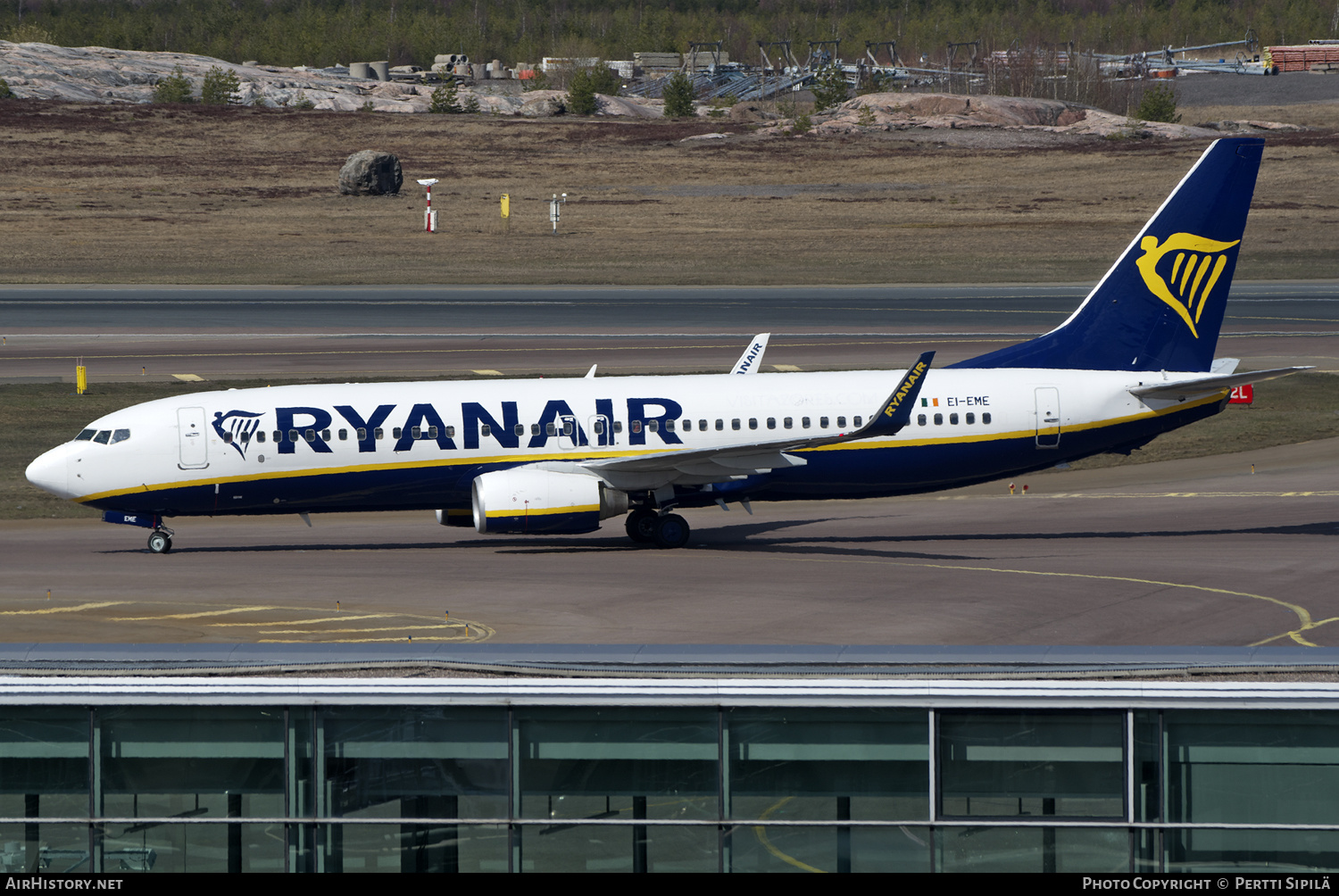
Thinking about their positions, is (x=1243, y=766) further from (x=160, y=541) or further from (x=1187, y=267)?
(x=1187, y=267)

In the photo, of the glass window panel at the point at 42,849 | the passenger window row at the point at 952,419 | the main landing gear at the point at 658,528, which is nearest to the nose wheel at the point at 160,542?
the main landing gear at the point at 658,528

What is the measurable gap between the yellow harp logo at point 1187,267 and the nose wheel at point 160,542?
27264 mm

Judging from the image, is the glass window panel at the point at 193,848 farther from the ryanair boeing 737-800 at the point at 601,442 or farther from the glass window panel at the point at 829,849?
the ryanair boeing 737-800 at the point at 601,442

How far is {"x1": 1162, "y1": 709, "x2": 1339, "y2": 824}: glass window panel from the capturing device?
1131 cm

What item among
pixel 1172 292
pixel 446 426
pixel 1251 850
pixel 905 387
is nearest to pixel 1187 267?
pixel 1172 292

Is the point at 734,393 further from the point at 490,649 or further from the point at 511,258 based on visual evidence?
the point at 511,258

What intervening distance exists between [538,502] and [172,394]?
2933cm

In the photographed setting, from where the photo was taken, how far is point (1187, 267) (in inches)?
1721

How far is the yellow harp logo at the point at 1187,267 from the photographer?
143ft

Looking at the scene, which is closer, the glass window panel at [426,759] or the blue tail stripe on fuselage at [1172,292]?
the glass window panel at [426,759]

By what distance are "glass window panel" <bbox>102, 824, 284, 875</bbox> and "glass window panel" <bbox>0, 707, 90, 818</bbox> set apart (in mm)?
390

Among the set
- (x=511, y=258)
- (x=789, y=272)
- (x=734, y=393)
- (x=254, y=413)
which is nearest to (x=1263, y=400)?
(x=734, y=393)

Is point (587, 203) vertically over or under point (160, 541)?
over

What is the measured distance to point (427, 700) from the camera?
38.1 ft
